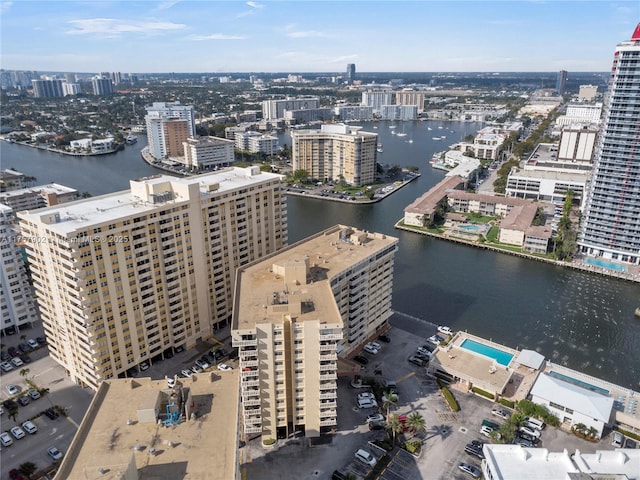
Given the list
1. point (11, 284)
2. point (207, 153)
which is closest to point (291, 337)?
point (11, 284)

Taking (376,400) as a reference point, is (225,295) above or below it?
above

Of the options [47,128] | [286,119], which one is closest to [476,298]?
[286,119]

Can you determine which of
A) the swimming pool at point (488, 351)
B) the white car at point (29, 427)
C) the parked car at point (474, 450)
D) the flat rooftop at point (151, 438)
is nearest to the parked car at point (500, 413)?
the parked car at point (474, 450)

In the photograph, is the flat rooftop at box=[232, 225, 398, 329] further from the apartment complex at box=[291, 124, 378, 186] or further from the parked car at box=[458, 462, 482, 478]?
the apartment complex at box=[291, 124, 378, 186]

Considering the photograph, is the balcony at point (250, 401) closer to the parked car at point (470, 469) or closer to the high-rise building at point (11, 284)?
the parked car at point (470, 469)

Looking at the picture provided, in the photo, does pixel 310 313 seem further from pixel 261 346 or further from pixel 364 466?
pixel 364 466

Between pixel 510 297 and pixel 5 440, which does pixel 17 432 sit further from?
pixel 510 297
